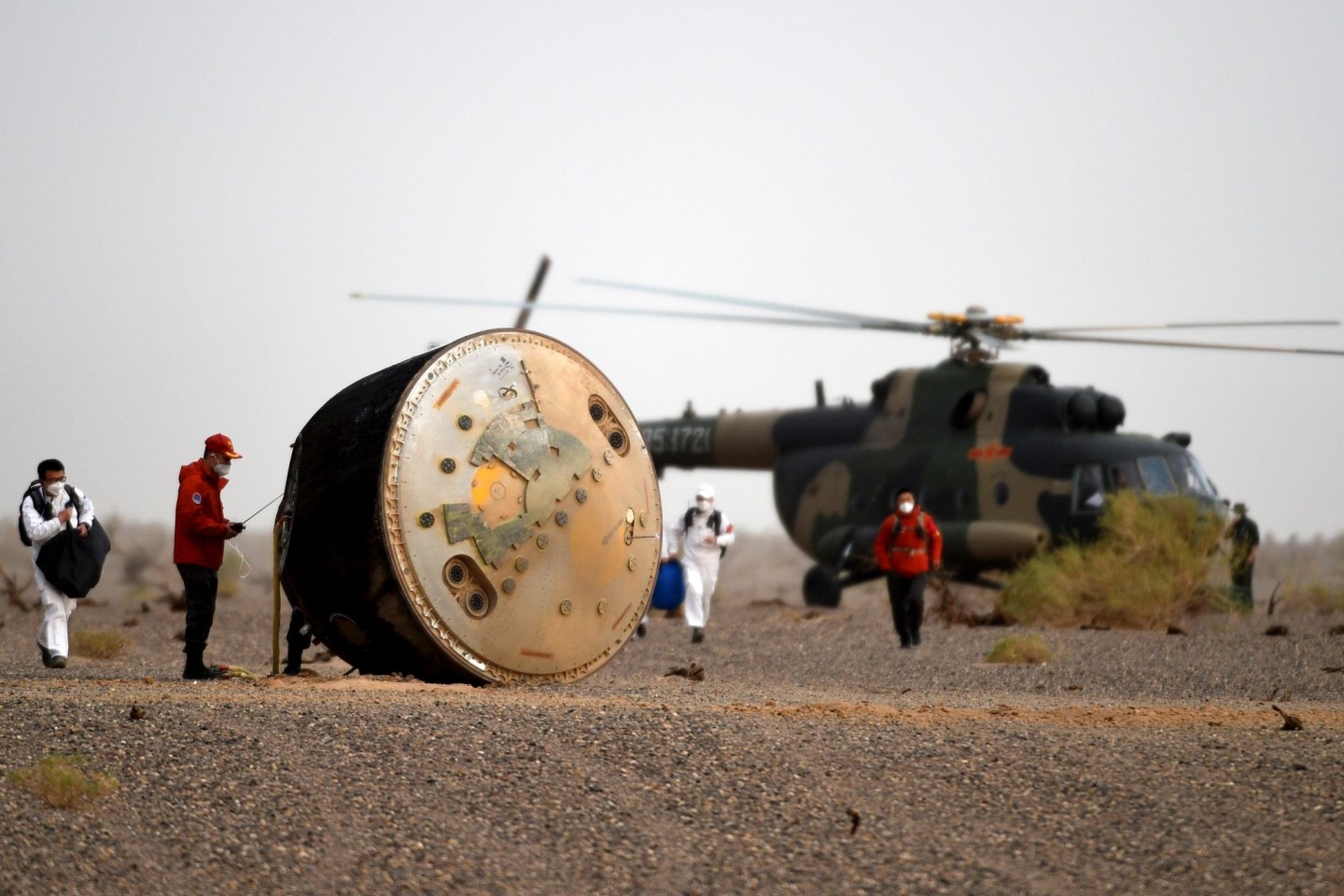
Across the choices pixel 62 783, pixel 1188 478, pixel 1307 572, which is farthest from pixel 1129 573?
pixel 1307 572

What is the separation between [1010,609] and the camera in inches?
782

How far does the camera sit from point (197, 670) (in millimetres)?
10516

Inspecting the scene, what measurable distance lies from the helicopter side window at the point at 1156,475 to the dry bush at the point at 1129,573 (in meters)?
0.21

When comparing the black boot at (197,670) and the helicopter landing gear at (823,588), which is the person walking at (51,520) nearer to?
the black boot at (197,670)

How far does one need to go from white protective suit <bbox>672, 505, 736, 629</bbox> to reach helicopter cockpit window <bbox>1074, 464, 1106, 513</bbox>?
16.0 ft

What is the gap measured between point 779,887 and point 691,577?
11.6 m

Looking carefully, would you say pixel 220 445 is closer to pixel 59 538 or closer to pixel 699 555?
pixel 59 538

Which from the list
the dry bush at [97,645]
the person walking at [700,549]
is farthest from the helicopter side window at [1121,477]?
the dry bush at [97,645]

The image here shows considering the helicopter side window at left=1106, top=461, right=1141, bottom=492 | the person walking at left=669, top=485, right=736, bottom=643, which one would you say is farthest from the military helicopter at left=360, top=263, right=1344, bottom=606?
the person walking at left=669, top=485, right=736, bottom=643

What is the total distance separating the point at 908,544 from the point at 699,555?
10.3ft

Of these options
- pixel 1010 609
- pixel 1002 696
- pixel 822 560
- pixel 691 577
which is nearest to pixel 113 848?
pixel 1002 696

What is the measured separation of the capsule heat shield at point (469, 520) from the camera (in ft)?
30.1

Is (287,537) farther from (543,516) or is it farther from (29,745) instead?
(29,745)

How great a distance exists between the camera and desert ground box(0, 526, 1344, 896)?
19.9 feet
